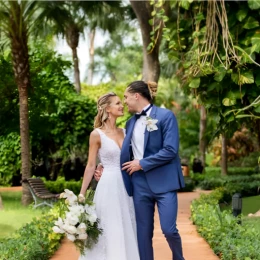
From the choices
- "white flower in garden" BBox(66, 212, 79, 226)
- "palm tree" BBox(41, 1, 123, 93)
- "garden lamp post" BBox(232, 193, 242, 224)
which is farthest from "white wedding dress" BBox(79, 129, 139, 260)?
"palm tree" BBox(41, 1, 123, 93)

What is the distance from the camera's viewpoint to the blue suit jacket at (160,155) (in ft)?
22.7

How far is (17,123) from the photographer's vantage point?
21.0 meters

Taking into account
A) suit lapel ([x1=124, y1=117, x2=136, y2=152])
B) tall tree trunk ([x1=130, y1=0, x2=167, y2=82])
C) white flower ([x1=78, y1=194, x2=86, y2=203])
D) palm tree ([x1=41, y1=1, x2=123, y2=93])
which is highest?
palm tree ([x1=41, y1=1, x2=123, y2=93])

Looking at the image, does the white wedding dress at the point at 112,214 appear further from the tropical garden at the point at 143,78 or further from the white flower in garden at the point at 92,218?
the tropical garden at the point at 143,78

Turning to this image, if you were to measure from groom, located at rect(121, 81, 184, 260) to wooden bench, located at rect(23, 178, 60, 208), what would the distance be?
8763 millimetres

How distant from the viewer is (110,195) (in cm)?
720

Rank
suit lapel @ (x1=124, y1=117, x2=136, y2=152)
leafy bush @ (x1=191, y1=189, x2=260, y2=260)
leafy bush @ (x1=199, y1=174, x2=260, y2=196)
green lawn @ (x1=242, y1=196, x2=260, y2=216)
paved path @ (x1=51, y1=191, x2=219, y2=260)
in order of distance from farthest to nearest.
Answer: leafy bush @ (x1=199, y1=174, x2=260, y2=196) < green lawn @ (x1=242, y1=196, x2=260, y2=216) < paved path @ (x1=51, y1=191, x2=219, y2=260) < leafy bush @ (x1=191, y1=189, x2=260, y2=260) < suit lapel @ (x1=124, y1=117, x2=136, y2=152)

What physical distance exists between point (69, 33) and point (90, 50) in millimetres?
27192

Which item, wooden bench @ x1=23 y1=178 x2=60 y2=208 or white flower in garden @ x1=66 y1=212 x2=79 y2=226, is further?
wooden bench @ x1=23 y1=178 x2=60 y2=208

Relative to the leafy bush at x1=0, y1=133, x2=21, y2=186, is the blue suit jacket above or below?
above

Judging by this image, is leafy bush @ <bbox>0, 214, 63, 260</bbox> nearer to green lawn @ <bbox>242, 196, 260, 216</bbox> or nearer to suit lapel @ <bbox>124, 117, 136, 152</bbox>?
suit lapel @ <bbox>124, 117, 136, 152</bbox>

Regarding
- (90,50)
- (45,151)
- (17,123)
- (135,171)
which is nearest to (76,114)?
(45,151)

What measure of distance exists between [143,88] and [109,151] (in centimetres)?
64

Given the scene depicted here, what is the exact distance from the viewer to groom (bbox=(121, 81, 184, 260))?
6922 mm
